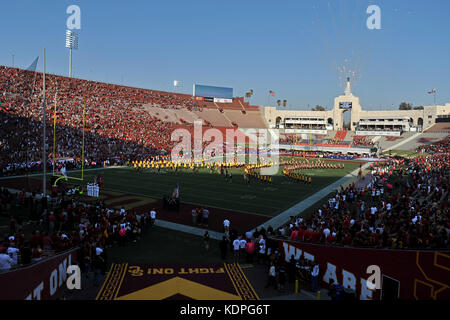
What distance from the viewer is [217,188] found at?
2630cm

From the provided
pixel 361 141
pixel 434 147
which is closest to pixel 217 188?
pixel 434 147

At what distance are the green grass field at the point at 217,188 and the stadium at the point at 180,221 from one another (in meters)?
0.14

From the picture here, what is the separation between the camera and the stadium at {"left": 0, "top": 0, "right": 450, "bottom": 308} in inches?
345

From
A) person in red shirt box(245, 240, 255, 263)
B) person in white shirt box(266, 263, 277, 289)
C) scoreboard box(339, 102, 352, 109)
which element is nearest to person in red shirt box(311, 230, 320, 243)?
person in white shirt box(266, 263, 277, 289)

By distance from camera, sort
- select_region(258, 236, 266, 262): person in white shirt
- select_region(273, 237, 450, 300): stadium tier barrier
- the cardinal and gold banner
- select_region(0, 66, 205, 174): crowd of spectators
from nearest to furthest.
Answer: select_region(273, 237, 450, 300): stadium tier barrier
the cardinal and gold banner
select_region(258, 236, 266, 262): person in white shirt
select_region(0, 66, 205, 174): crowd of spectators

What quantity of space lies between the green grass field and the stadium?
5.5 inches

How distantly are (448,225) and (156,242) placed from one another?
1021 centimetres

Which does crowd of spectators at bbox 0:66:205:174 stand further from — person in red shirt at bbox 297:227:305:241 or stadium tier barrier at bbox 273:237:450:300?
stadium tier barrier at bbox 273:237:450:300

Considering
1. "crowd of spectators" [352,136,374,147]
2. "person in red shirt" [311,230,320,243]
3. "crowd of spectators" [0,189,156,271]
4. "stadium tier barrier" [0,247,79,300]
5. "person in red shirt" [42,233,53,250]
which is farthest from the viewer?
"crowd of spectators" [352,136,374,147]

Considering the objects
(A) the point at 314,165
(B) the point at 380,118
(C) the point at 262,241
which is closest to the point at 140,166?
(A) the point at 314,165

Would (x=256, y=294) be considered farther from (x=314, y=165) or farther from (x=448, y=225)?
(x=314, y=165)

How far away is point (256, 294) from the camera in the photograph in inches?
377

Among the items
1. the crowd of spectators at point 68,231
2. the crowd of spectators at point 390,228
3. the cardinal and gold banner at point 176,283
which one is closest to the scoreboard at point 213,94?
the crowd of spectators at point 68,231

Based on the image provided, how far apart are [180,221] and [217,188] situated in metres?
9.40
